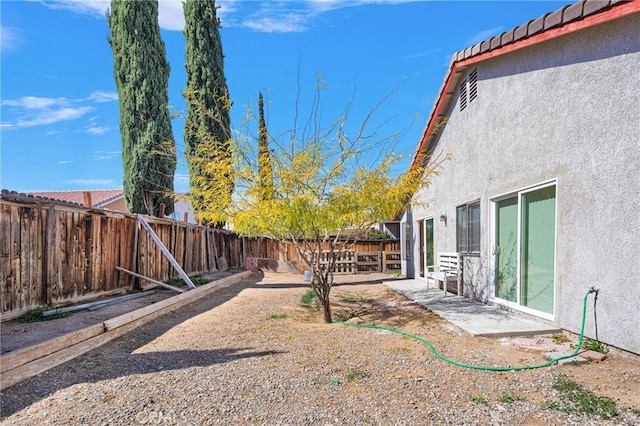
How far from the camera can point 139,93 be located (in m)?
12.7

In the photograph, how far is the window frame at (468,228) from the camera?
783 centimetres

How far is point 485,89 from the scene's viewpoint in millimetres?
7344

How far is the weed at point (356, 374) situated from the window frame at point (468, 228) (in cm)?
464

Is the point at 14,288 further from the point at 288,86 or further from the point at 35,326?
the point at 288,86

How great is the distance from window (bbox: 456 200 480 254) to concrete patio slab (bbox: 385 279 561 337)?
1.08 meters

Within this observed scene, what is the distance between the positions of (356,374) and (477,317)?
3171 millimetres

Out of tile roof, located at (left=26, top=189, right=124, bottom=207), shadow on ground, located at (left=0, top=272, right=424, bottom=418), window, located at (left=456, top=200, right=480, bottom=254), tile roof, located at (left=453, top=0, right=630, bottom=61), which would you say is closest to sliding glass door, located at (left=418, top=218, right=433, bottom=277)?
window, located at (left=456, top=200, right=480, bottom=254)

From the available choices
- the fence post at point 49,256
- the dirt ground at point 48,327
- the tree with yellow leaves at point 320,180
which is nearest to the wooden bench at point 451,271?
the tree with yellow leaves at point 320,180

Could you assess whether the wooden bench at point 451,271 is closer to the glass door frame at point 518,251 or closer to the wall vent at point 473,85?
the glass door frame at point 518,251

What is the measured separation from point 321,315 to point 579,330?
407cm

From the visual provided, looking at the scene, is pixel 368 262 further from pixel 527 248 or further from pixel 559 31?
pixel 559 31

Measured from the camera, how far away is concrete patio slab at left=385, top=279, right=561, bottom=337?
17.3 ft

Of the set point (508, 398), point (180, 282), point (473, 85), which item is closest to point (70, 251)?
point (180, 282)

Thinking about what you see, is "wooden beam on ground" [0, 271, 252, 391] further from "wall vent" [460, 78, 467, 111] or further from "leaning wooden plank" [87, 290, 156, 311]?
"wall vent" [460, 78, 467, 111]
